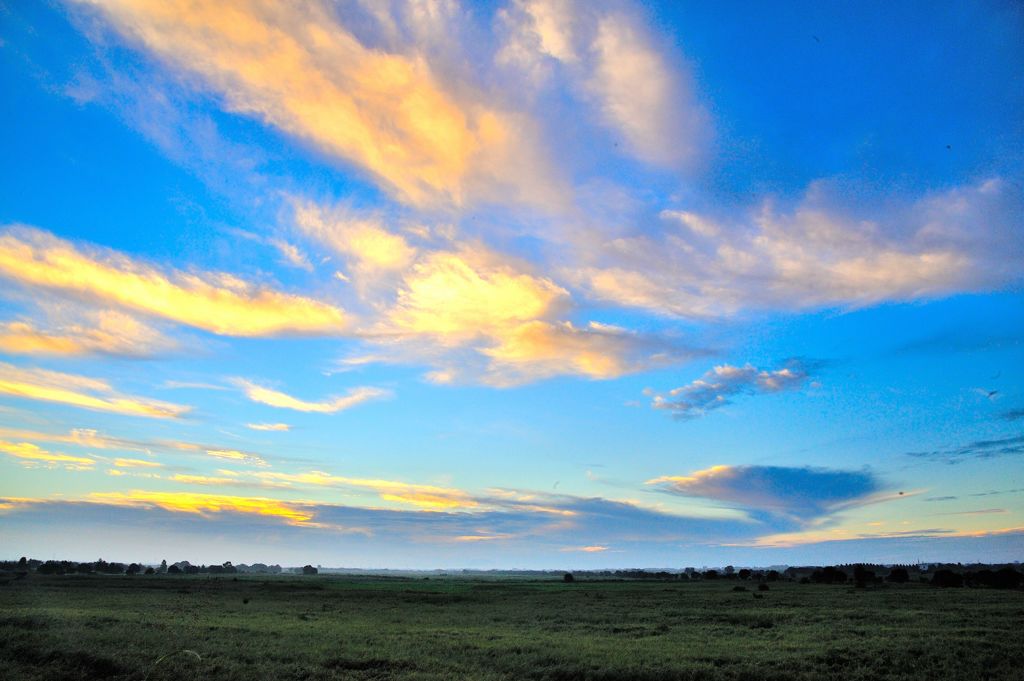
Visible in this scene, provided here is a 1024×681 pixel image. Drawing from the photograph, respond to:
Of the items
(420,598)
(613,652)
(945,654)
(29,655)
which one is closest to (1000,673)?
(945,654)

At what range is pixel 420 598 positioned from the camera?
6956cm

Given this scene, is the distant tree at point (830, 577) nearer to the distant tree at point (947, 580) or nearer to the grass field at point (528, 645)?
the distant tree at point (947, 580)

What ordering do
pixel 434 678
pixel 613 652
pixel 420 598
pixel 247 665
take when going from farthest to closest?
pixel 420 598
pixel 613 652
pixel 247 665
pixel 434 678

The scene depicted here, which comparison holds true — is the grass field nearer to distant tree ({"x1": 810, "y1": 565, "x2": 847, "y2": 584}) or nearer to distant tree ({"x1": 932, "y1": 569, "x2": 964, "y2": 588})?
distant tree ({"x1": 932, "y1": 569, "x2": 964, "y2": 588})

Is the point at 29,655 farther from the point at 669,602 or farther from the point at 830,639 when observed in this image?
the point at 669,602

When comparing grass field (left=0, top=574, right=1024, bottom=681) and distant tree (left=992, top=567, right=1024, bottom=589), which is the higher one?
grass field (left=0, top=574, right=1024, bottom=681)

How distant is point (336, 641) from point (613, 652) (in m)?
13.5

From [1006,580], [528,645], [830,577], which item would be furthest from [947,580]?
[528,645]

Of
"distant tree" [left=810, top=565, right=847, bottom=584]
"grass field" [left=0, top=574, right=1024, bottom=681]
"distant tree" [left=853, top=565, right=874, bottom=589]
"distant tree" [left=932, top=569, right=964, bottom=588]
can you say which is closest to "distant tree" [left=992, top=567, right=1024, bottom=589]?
"distant tree" [left=932, top=569, right=964, bottom=588]

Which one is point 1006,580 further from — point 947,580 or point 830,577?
point 830,577

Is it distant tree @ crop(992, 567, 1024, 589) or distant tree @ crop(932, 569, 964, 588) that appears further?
distant tree @ crop(932, 569, 964, 588)

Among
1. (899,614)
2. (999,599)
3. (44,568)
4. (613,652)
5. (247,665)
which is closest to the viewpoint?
(247,665)

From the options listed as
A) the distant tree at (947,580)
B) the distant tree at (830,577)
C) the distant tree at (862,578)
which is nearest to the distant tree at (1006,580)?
the distant tree at (947,580)

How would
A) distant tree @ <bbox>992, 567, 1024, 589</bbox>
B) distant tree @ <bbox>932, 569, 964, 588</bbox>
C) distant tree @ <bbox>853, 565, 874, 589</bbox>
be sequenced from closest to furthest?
distant tree @ <bbox>992, 567, 1024, 589</bbox> → distant tree @ <bbox>932, 569, 964, 588</bbox> → distant tree @ <bbox>853, 565, 874, 589</bbox>
